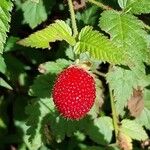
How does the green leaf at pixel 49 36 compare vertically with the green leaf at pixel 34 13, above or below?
above

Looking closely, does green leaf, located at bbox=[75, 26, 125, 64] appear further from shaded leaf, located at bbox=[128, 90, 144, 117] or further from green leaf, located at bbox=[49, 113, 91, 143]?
shaded leaf, located at bbox=[128, 90, 144, 117]

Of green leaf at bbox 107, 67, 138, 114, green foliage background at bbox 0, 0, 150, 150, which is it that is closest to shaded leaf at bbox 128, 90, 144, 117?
green foliage background at bbox 0, 0, 150, 150

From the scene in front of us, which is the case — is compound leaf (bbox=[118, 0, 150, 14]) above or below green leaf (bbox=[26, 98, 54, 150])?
above

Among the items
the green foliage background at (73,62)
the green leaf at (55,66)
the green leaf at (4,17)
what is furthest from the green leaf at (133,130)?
the green leaf at (4,17)

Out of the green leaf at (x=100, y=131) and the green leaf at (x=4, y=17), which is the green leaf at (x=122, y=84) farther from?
the green leaf at (x=4, y=17)

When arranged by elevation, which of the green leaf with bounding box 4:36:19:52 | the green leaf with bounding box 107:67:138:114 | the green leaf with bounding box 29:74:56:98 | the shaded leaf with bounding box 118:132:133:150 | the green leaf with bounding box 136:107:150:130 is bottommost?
the green leaf with bounding box 136:107:150:130
